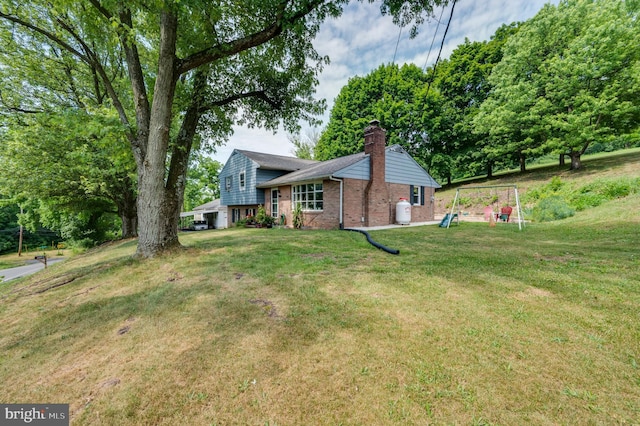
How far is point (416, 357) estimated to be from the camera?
2.38 metres

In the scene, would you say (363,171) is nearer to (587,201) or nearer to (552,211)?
(552,211)

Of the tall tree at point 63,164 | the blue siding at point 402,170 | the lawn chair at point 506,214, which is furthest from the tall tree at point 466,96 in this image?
the tall tree at point 63,164

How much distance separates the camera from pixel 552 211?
1237 centimetres

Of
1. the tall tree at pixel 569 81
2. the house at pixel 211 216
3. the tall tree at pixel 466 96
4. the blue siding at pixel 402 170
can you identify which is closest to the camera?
the blue siding at pixel 402 170

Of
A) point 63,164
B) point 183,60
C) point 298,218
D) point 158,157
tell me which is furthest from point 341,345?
point 63,164

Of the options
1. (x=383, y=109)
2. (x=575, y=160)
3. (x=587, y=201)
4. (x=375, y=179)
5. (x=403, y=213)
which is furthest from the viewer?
(x=383, y=109)

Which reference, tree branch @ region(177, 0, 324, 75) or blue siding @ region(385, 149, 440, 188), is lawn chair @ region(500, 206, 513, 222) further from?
tree branch @ region(177, 0, 324, 75)

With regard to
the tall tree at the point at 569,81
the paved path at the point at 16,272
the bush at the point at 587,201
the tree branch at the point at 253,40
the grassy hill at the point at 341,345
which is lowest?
the paved path at the point at 16,272

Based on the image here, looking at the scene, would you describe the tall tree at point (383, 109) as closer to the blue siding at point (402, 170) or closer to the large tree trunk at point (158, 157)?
the blue siding at point (402, 170)

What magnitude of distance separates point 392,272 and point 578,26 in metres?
28.7

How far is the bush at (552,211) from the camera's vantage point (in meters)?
11.9
